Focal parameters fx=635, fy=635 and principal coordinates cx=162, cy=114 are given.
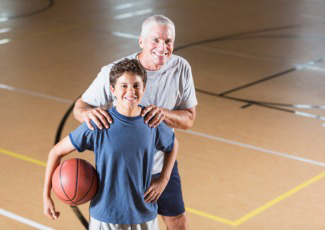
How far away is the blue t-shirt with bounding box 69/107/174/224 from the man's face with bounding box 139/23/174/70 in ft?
1.74

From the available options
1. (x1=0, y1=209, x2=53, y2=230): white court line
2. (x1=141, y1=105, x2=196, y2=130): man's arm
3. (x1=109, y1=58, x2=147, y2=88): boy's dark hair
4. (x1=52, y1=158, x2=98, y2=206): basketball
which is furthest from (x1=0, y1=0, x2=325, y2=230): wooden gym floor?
(x1=109, y1=58, x2=147, y2=88): boy's dark hair

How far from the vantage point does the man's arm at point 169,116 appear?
12.6 feet

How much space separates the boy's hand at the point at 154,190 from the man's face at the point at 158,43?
Result: 30.3 inches

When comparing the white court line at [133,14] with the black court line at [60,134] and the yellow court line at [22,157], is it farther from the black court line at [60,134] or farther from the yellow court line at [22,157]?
the yellow court line at [22,157]

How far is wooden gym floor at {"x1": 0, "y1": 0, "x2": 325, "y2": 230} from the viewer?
670cm

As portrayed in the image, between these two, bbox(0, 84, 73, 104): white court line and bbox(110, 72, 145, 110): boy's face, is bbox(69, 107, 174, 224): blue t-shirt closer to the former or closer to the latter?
bbox(110, 72, 145, 110): boy's face

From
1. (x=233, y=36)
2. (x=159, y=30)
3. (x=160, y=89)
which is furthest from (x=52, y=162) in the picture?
(x=233, y=36)

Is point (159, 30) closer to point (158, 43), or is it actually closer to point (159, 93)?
point (158, 43)

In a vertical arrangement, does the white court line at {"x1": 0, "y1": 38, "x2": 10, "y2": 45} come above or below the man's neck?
below

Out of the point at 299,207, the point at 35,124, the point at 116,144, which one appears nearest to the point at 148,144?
the point at 116,144

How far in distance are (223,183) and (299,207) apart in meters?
0.94

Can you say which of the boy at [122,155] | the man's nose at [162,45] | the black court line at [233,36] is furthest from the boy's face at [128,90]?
the black court line at [233,36]

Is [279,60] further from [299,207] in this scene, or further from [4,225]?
[4,225]

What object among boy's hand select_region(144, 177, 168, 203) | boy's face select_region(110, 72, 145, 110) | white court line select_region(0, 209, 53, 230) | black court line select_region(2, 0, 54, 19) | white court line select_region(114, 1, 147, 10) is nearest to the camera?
boy's face select_region(110, 72, 145, 110)
